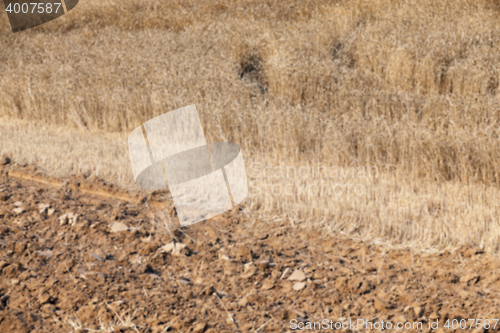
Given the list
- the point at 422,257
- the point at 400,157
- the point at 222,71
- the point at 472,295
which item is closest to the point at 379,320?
the point at 472,295

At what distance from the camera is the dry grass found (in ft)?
14.9

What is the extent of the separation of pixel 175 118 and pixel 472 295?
5178 mm

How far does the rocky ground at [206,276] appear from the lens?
8.93ft

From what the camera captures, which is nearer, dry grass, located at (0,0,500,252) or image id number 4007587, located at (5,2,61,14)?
dry grass, located at (0,0,500,252)

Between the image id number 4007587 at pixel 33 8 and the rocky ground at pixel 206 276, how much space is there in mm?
12290
